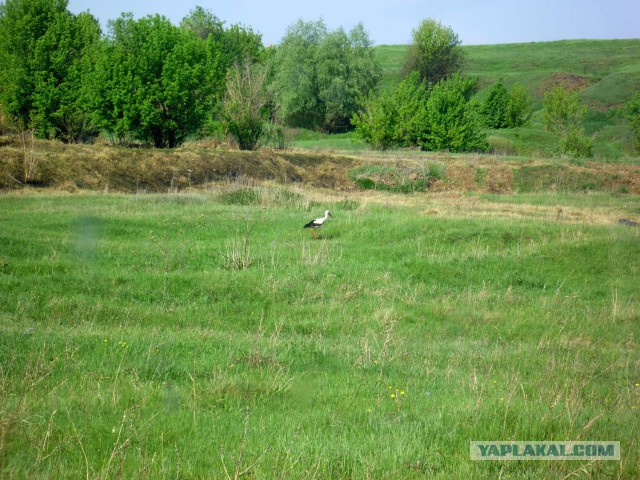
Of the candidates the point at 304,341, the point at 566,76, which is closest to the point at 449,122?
the point at 304,341

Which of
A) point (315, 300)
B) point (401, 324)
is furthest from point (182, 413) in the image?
point (315, 300)

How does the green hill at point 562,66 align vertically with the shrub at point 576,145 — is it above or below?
above

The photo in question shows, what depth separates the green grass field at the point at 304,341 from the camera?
4312mm

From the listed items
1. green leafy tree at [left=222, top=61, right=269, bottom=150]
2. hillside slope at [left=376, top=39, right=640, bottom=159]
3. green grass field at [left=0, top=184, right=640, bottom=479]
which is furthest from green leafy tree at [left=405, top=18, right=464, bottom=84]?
green grass field at [left=0, top=184, right=640, bottom=479]

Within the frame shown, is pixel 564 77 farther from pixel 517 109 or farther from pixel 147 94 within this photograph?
pixel 147 94

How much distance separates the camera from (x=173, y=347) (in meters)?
6.94

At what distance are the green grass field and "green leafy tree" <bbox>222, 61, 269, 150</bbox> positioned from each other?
1679 cm

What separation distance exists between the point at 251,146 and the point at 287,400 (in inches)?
A: 1225

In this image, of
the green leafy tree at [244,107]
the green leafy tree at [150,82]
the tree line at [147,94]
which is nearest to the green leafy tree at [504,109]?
the tree line at [147,94]

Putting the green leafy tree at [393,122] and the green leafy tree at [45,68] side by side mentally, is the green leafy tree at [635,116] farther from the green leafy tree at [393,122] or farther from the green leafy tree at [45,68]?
the green leafy tree at [45,68]

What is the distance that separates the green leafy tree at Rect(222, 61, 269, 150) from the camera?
114ft

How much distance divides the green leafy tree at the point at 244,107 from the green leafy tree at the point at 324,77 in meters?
29.3

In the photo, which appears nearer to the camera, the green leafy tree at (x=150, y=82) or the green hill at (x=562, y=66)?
the green leafy tree at (x=150, y=82)

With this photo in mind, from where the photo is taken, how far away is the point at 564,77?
298ft
